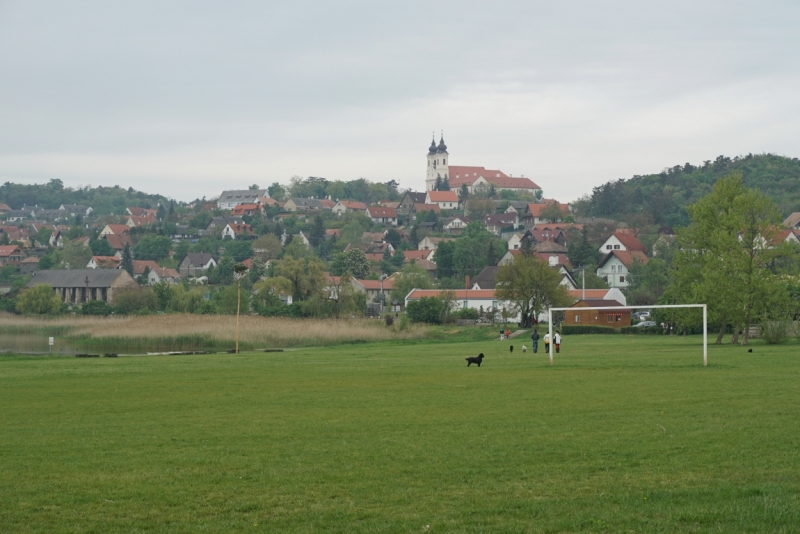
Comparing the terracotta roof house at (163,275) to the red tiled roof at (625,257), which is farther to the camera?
the terracotta roof house at (163,275)

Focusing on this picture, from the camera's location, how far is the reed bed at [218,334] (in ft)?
205

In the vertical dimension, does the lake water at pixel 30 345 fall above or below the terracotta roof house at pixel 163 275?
below

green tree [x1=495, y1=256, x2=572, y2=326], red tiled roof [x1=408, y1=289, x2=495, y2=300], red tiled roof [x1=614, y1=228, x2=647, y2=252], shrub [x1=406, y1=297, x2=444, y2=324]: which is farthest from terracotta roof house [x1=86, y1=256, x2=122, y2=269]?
green tree [x1=495, y1=256, x2=572, y2=326]

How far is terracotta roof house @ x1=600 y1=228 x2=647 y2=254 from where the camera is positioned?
15300cm

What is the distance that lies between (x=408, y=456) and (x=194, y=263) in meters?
173

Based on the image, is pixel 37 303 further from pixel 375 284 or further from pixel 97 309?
pixel 375 284

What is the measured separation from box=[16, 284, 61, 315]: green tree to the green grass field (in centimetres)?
8685

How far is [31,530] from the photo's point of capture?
1105 cm

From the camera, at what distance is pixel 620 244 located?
6033 inches

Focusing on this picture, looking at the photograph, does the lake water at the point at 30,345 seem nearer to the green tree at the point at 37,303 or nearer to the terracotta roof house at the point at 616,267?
the green tree at the point at 37,303

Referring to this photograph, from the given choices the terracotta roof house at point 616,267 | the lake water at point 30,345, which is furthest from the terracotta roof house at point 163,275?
the lake water at point 30,345

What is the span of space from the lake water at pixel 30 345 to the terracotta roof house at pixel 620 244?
98.9 metres

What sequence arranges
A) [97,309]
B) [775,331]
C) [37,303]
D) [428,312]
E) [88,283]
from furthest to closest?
[88,283] < [97,309] < [37,303] < [428,312] < [775,331]

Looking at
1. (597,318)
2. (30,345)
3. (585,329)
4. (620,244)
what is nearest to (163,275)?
(620,244)
